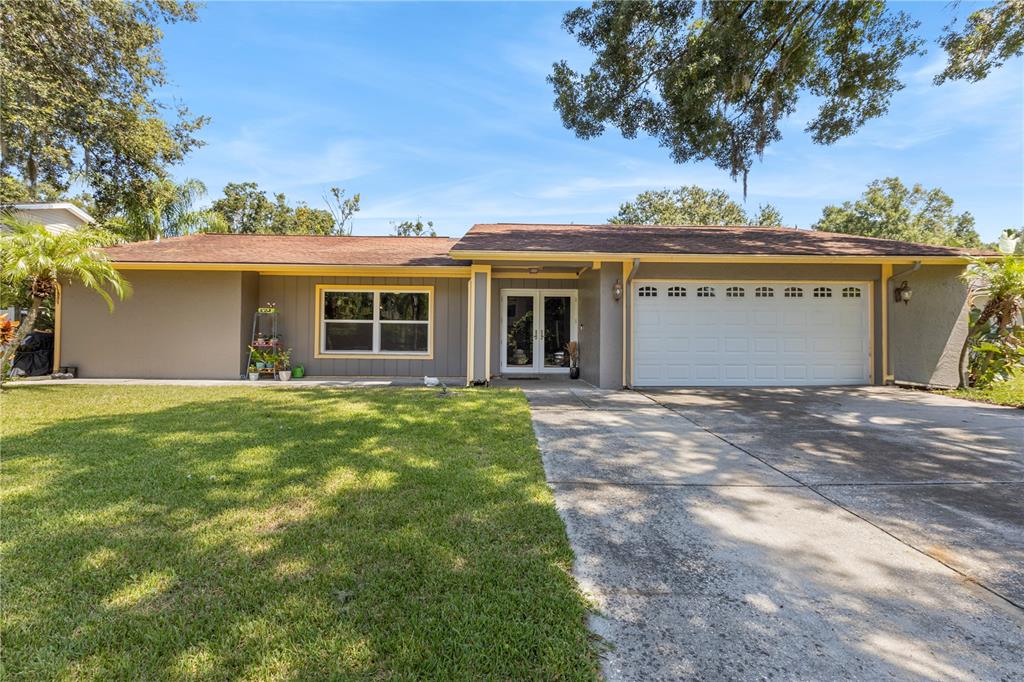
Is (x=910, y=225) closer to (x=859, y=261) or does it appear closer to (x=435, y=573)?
(x=859, y=261)

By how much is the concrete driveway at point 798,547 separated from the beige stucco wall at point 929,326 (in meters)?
3.77

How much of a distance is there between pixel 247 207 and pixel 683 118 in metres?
27.2

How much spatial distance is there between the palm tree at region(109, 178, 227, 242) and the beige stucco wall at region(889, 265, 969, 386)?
21.8 metres

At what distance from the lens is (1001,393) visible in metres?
7.89

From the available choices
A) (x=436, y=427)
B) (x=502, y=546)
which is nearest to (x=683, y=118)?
(x=436, y=427)

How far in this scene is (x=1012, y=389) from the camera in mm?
8047

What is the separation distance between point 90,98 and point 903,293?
23.6m

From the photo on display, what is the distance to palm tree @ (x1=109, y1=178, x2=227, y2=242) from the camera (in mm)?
16703

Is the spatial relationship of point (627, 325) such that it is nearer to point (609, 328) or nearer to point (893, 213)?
point (609, 328)

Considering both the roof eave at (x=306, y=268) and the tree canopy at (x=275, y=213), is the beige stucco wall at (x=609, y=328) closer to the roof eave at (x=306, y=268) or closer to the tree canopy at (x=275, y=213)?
the roof eave at (x=306, y=268)

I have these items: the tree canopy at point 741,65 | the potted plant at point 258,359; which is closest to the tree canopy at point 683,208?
the tree canopy at point 741,65

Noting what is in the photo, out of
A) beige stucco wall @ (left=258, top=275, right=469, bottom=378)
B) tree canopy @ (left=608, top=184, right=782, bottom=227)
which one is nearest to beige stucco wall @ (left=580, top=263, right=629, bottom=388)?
beige stucco wall @ (left=258, top=275, right=469, bottom=378)

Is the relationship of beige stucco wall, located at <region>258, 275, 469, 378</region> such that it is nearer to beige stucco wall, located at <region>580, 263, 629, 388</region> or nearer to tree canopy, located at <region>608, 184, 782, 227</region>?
beige stucco wall, located at <region>580, 263, 629, 388</region>

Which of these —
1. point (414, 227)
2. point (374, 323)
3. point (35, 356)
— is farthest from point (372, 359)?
point (414, 227)
